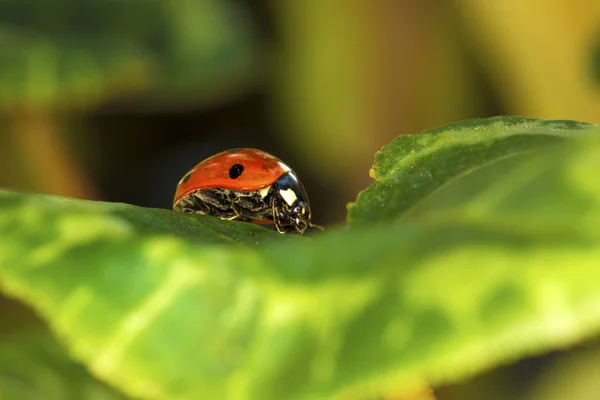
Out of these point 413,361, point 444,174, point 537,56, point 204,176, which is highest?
point 537,56

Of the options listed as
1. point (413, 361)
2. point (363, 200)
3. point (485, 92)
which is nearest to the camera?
point (413, 361)

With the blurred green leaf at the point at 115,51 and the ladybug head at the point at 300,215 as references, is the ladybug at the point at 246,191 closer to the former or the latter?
the ladybug head at the point at 300,215

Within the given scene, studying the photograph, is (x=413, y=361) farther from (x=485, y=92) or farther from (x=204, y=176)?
(x=485, y=92)

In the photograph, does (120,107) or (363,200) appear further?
(120,107)

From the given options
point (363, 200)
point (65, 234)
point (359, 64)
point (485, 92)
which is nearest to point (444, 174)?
point (363, 200)

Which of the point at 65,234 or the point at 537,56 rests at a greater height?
the point at 537,56

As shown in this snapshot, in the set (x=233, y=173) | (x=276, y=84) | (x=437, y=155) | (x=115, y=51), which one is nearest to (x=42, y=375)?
(x=233, y=173)

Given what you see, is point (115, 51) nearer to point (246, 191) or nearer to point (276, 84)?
point (276, 84)
